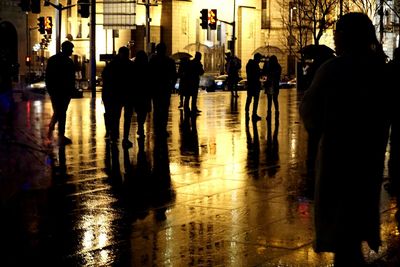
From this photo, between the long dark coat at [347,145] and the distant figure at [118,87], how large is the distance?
453 inches

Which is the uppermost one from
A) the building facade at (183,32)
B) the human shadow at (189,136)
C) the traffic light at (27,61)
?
the building facade at (183,32)

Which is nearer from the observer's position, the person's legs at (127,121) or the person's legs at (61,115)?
the person's legs at (61,115)

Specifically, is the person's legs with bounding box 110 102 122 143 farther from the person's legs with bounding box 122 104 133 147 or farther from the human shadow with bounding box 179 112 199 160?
the human shadow with bounding box 179 112 199 160

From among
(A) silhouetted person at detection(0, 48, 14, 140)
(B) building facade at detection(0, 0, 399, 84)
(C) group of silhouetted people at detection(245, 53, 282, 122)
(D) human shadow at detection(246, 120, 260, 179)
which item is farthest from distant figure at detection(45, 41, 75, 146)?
(B) building facade at detection(0, 0, 399, 84)

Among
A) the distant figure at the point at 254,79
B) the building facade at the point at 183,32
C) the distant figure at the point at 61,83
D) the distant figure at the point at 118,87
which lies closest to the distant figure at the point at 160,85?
the distant figure at the point at 118,87

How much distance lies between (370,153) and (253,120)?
18.2 meters

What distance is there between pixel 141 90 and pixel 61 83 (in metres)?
1.71

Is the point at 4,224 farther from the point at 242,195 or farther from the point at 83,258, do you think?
the point at 242,195

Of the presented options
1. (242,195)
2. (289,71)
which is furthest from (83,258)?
(289,71)

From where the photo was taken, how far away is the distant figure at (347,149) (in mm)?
5160

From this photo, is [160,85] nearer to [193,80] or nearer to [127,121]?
[127,121]

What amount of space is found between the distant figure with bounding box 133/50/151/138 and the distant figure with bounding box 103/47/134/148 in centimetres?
17

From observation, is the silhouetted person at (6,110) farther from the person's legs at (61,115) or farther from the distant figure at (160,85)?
the distant figure at (160,85)

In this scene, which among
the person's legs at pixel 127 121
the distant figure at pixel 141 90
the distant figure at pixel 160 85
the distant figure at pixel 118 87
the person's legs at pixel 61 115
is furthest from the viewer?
the distant figure at pixel 160 85
